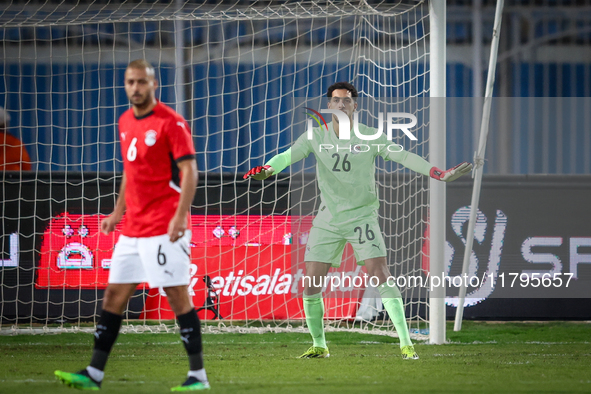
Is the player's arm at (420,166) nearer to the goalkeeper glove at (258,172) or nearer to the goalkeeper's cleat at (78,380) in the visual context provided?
the goalkeeper glove at (258,172)

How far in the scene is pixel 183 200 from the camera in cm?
327

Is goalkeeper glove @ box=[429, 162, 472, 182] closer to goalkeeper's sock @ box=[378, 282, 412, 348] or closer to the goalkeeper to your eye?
the goalkeeper

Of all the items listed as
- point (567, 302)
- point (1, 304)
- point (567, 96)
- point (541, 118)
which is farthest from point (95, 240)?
point (567, 96)

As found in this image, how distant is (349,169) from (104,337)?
215cm

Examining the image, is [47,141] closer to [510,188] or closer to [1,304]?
[1,304]

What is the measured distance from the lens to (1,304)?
686 centimetres

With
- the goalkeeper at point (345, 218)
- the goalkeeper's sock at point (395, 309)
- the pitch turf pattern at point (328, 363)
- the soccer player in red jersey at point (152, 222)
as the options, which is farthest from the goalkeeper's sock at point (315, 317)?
the soccer player in red jersey at point (152, 222)

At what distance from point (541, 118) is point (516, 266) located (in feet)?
14.3

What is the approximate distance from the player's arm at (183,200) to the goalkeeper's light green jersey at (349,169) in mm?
1621

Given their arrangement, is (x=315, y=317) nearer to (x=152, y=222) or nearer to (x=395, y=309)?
(x=395, y=309)

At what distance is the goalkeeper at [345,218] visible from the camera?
4883 millimetres

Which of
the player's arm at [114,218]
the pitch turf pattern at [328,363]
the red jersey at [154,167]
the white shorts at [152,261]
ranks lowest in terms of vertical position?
the pitch turf pattern at [328,363]

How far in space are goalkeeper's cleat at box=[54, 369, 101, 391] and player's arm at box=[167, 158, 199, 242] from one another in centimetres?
73

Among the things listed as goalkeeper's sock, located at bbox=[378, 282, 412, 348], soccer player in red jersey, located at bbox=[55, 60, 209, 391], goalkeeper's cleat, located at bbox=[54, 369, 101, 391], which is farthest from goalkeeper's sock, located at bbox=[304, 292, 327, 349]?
goalkeeper's cleat, located at bbox=[54, 369, 101, 391]
